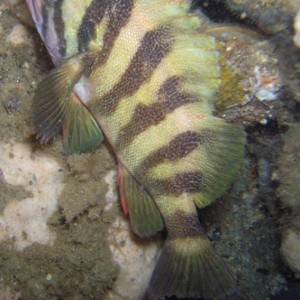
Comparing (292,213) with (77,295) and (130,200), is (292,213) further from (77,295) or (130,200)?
(77,295)

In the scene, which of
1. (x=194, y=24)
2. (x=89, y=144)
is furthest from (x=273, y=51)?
(x=89, y=144)

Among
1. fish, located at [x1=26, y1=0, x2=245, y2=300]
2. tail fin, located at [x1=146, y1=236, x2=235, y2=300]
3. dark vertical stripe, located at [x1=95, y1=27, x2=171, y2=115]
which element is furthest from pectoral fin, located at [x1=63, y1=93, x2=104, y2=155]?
tail fin, located at [x1=146, y1=236, x2=235, y2=300]

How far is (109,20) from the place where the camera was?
2236 millimetres

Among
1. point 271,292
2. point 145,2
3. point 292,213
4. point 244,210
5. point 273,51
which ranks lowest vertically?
point 271,292

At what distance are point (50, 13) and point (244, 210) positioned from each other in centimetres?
275

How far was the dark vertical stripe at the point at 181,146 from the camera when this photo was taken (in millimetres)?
2328

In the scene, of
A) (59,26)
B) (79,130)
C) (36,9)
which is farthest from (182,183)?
(36,9)

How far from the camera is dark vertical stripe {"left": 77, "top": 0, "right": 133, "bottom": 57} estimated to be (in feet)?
7.19

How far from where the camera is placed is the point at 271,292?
12.3 ft

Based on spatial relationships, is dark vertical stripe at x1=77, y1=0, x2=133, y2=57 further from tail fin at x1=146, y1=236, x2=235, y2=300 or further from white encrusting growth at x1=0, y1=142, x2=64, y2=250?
tail fin at x1=146, y1=236, x2=235, y2=300

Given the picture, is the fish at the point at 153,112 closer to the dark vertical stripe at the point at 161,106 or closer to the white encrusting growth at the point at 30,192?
the dark vertical stripe at the point at 161,106

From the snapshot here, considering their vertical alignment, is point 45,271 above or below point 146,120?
below

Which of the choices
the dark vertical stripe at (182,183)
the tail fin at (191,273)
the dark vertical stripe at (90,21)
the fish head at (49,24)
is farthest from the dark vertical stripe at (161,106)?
the tail fin at (191,273)

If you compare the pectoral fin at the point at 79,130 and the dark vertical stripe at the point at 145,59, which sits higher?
the dark vertical stripe at the point at 145,59
